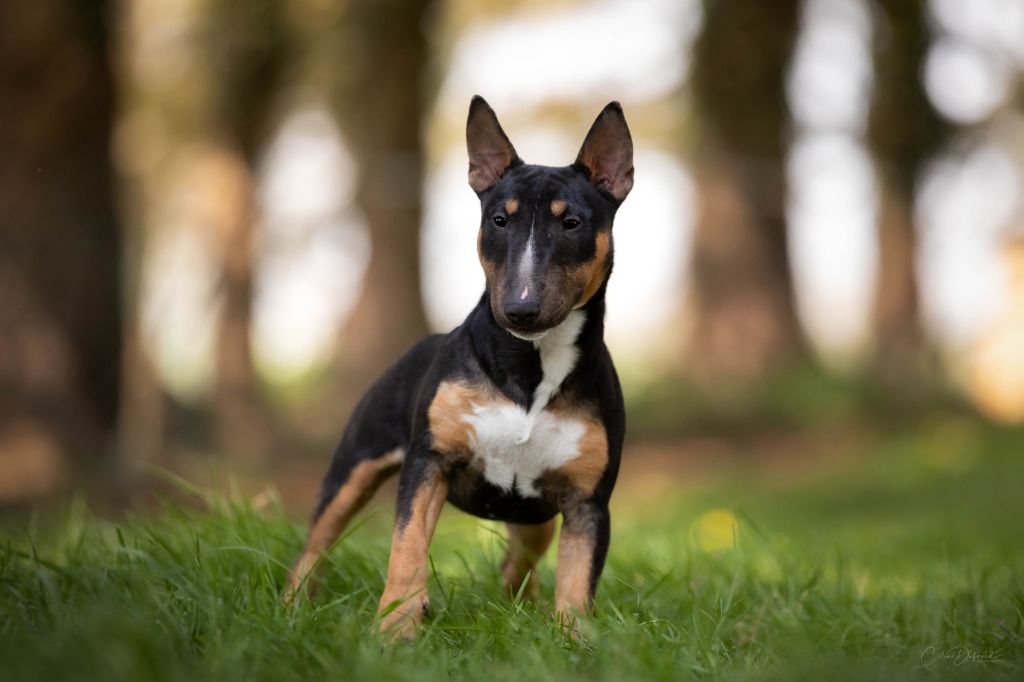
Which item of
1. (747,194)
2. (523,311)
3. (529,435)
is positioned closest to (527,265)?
(523,311)

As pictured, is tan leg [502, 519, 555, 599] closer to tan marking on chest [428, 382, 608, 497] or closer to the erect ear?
tan marking on chest [428, 382, 608, 497]

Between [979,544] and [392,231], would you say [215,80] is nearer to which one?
[392,231]

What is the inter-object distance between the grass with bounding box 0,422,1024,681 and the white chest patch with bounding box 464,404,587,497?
521mm

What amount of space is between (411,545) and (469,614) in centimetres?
42

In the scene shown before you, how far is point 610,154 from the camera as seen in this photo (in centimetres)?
496

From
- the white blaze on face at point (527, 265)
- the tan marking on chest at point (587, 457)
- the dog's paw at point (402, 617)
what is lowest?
the dog's paw at point (402, 617)

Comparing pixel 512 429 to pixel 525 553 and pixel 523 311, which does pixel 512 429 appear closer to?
pixel 523 311

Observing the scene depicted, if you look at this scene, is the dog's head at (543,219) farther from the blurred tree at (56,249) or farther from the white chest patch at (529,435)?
the blurred tree at (56,249)

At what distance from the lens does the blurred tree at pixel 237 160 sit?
1531 centimetres

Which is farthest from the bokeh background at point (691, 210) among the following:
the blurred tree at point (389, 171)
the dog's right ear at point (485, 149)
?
the dog's right ear at point (485, 149)

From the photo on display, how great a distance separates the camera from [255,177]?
52.3 feet

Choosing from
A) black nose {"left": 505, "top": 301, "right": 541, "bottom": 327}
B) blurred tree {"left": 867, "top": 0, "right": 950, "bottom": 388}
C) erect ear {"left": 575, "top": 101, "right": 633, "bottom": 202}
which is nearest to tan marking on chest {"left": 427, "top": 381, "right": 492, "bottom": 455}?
black nose {"left": 505, "top": 301, "right": 541, "bottom": 327}

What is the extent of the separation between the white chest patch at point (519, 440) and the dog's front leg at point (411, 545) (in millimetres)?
213

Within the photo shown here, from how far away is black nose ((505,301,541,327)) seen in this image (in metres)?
4.27
